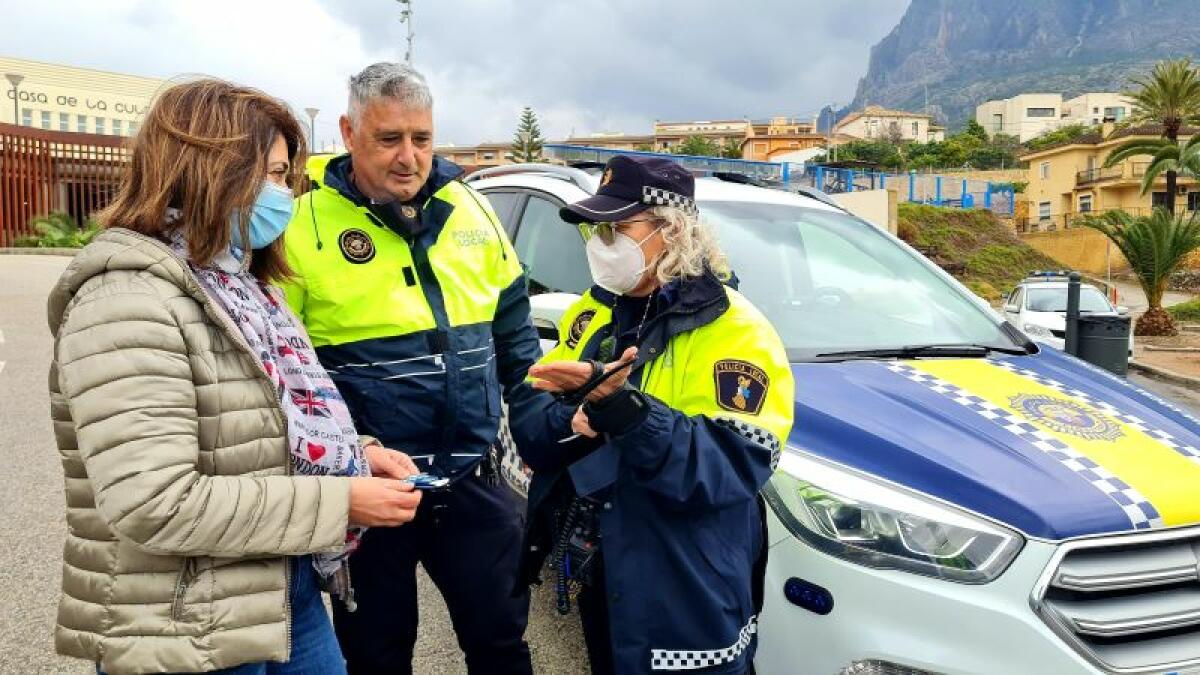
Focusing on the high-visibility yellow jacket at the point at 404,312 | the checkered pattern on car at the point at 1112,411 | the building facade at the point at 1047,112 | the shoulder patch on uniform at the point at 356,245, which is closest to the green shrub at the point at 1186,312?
the checkered pattern on car at the point at 1112,411

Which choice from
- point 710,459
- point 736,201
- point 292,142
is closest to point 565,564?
point 710,459

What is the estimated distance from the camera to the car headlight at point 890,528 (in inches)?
81.4

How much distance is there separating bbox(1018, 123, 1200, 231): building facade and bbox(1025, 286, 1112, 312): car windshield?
118 feet

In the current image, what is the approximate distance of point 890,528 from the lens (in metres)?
2.12

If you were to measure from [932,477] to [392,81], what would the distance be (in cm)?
171

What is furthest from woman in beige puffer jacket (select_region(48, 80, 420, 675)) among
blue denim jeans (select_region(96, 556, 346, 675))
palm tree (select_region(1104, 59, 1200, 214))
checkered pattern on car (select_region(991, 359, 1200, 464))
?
palm tree (select_region(1104, 59, 1200, 214))

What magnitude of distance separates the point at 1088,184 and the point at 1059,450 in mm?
60685

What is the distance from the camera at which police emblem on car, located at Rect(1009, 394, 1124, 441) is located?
2488mm

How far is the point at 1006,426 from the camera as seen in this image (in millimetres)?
2465

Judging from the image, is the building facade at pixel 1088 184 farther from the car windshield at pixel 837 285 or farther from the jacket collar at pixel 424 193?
the jacket collar at pixel 424 193

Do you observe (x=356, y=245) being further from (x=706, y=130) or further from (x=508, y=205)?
(x=706, y=130)

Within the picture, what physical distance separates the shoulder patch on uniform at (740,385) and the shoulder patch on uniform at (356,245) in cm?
92

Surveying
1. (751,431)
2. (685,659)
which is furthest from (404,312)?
(685,659)

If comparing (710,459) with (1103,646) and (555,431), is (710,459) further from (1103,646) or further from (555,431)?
(1103,646)
